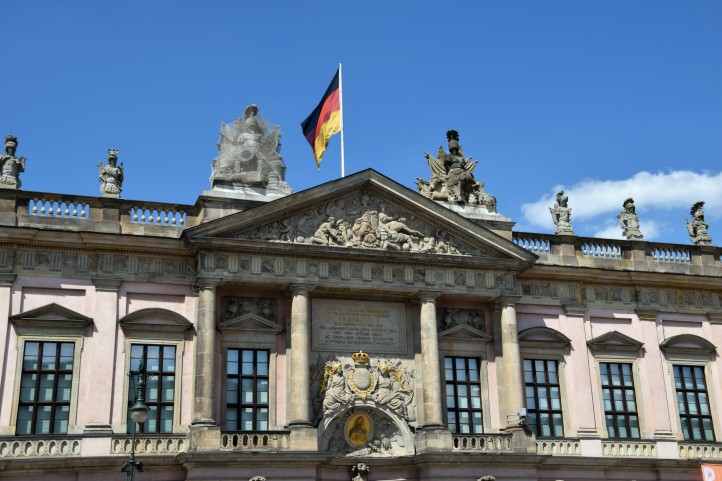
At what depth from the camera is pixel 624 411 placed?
33062mm

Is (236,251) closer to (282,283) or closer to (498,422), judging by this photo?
(282,283)

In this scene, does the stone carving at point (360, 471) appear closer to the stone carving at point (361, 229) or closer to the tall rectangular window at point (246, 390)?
the tall rectangular window at point (246, 390)

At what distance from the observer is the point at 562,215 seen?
35.3 metres

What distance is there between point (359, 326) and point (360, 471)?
4.85 m

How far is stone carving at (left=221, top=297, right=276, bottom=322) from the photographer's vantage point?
2941cm

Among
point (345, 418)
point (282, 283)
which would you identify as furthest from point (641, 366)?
point (282, 283)

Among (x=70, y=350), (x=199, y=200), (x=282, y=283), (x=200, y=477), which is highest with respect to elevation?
(x=199, y=200)

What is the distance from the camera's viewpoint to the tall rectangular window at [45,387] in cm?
2658

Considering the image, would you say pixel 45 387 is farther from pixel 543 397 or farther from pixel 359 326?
pixel 543 397

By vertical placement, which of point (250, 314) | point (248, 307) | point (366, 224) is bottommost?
point (250, 314)

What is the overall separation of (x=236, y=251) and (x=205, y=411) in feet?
17.0

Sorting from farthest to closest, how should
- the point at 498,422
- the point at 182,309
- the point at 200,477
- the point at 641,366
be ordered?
the point at 641,366 → the point at 498,422 → the point at 182,309 → the point at 200,477

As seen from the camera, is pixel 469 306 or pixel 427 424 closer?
pixel 427 424

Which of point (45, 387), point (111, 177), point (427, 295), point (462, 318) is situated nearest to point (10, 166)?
point (111, 177)
